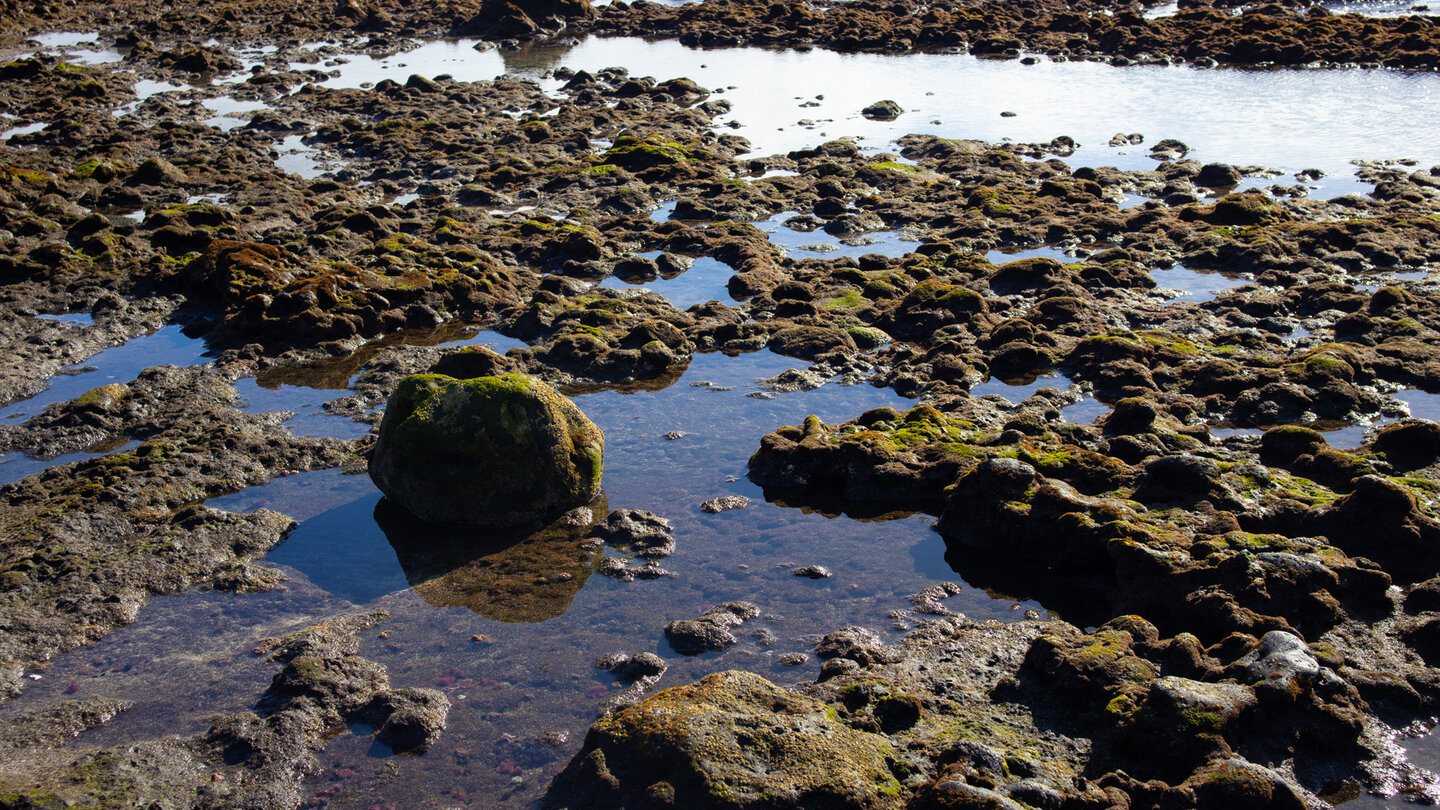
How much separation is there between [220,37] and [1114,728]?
61.2 meters

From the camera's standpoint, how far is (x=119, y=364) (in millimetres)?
18375

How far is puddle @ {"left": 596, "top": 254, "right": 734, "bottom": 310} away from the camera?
72.7 ft

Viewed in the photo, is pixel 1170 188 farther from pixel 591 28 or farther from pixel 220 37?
pixel 220 37

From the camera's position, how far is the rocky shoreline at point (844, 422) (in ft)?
29.3

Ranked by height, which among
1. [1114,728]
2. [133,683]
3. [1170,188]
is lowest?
[133,683]

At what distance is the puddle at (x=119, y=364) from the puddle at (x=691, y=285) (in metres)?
8.77

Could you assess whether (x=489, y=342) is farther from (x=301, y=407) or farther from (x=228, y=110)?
(x=228, y=110)

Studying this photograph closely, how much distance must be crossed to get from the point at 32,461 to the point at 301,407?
3.94 m

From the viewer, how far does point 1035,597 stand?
1193 centimetres

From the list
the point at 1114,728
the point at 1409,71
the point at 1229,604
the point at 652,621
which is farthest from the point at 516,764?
the point at 1409,71

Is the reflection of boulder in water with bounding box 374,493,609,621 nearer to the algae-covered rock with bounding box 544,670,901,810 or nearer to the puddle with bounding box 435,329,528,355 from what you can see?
the algae-covered rock with bounding box 544,670,901,810

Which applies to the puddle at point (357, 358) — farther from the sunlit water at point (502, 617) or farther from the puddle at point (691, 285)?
the sunlit water at point (502, 617)

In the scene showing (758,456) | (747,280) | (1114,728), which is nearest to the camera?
(1114,728)

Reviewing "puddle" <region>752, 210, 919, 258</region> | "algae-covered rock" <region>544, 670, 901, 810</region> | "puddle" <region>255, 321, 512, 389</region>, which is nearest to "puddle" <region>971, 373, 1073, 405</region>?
"puddle" <region>752, 210, 919, 258</region>
